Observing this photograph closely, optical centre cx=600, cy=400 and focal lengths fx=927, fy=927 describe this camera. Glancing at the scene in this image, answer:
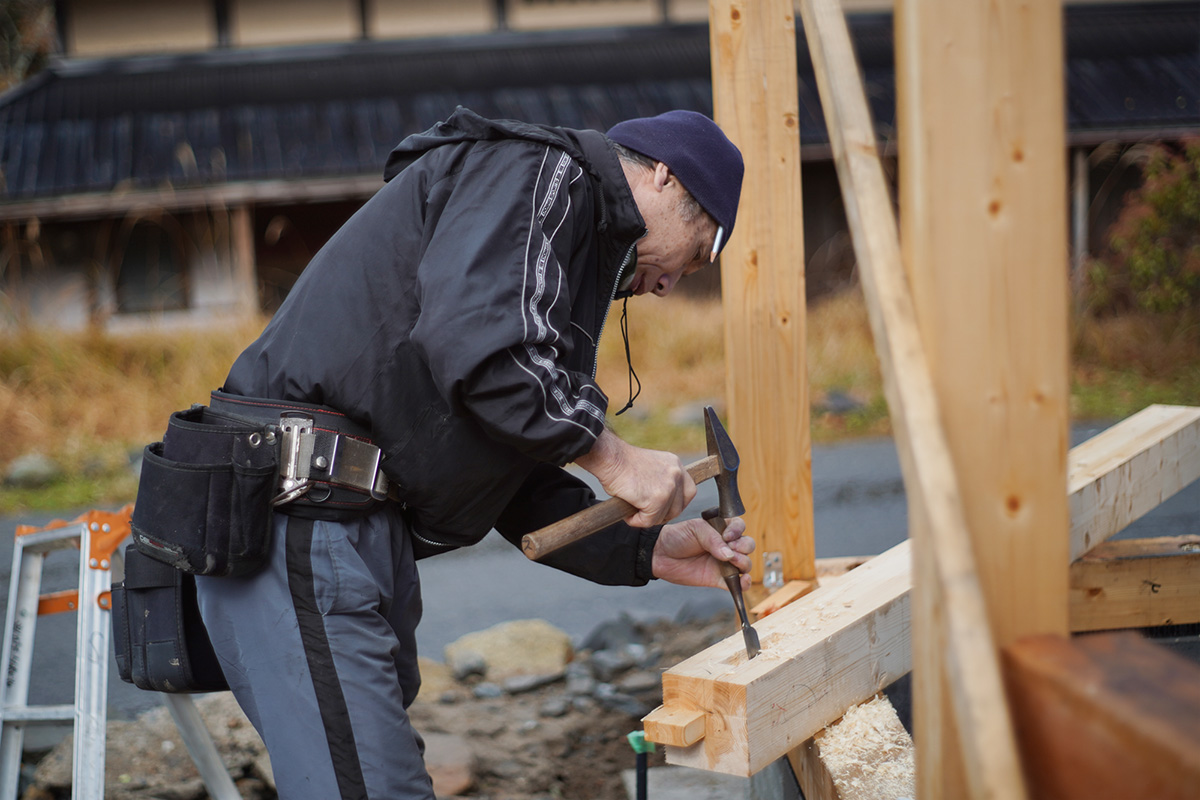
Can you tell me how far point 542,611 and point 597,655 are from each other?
820 millimetres

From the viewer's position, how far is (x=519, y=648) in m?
4.13

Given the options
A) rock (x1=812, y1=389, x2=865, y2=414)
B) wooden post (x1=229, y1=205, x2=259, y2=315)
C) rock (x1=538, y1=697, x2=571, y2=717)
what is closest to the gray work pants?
rock (x1=538, y1=697, x2=571, y2=717)

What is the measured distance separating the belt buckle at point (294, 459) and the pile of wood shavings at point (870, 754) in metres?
1.34

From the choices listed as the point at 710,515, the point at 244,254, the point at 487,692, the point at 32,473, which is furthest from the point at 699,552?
the point at 244,254

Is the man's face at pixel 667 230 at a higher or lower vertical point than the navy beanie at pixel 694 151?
lower

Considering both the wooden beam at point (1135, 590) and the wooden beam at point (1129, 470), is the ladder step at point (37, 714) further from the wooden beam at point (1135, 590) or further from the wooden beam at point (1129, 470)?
the wooden beam at point (1135, 590)

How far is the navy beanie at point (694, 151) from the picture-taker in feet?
6.75

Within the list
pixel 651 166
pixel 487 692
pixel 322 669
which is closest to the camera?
→ pixel 322 669

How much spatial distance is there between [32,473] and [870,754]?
7.01m

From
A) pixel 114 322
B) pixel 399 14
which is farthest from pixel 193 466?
pixel 399 14

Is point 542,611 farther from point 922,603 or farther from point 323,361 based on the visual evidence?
point 922,603

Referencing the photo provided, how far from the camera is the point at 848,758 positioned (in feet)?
7.08

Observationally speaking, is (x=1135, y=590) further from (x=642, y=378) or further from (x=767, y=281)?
(x=642, y=378)

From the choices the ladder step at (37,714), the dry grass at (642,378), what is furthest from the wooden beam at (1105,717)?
the dry grass at (642,378)
